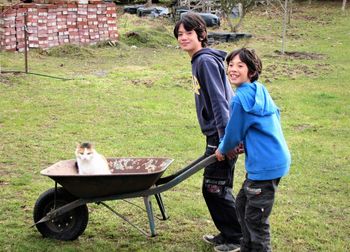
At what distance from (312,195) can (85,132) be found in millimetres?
3546

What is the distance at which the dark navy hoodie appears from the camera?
374cm

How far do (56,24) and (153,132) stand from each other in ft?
27.8

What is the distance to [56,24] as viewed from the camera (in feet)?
49.8

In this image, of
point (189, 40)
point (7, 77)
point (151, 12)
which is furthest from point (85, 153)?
point (151, 12)

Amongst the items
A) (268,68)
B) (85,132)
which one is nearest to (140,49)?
(268,68)

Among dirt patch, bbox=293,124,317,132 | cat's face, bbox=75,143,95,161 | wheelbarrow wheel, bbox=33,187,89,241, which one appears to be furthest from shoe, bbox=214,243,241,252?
dirt patch, bbox=293,124,317,132

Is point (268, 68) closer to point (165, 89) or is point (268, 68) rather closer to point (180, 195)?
point (165, 89)

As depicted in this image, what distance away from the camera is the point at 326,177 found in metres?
5.95

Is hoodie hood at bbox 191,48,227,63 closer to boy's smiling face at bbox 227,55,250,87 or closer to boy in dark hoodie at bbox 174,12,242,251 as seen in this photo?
boy in dark hoodie at bbox 174,12,242,251

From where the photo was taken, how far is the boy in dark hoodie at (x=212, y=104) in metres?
3.77

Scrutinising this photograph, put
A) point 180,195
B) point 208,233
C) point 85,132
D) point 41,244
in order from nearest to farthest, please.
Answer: point 41,244 < point 208,233 < point 180,195 < point 85,132

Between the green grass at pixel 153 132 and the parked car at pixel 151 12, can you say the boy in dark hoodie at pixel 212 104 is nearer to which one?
the green grass at pixel 153 132

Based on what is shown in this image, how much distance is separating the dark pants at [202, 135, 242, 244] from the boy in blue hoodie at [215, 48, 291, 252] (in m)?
0.42

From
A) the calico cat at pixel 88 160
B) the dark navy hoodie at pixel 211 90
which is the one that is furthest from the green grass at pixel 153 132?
the dark navy hoodie at pixel 211 90
